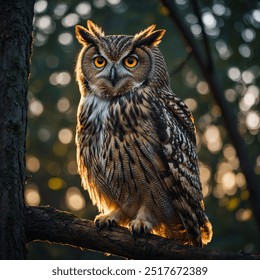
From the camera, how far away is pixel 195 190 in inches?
152

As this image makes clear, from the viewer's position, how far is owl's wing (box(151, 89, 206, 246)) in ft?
12.1

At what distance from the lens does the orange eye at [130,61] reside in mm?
4055

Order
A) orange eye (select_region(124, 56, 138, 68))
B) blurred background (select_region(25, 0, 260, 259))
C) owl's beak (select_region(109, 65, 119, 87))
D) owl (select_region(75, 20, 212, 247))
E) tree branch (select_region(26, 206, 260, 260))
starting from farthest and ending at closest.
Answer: blurred background (select_region(25, 0, 260, 259)) < orange eye (select_region(124, 56, 138, 68)) < owl's beak (select_region(109, 65, 119, 87)) < owl (select_region(75, 20, 212, 247)) < tree branch (select_region(26, 206, 260, 260))

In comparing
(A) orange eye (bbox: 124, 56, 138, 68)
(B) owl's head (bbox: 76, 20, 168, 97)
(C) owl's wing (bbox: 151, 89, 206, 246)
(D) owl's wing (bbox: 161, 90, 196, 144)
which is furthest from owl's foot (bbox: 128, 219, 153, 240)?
(A) orange eye (bbox: 124, 56, 138, 68)

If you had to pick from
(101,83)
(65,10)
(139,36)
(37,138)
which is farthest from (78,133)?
(37,138)

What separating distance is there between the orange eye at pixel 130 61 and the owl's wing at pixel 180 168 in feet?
1.10

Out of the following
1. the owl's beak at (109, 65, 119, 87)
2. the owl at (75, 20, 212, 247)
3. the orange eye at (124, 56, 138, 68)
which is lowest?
the owl at (75, 20, 212, 247)

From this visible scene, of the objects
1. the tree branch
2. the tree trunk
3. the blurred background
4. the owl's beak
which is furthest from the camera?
the blurred background

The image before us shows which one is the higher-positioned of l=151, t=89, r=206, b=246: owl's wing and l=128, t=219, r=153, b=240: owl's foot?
l=151, t=89, r=206, b=246: owl's wing

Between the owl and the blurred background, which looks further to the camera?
the blurred background

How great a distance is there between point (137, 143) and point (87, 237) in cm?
77

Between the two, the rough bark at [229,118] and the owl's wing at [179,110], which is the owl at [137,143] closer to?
the owl's wing at [179,110]

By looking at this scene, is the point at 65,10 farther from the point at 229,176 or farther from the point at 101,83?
the point at 229,176

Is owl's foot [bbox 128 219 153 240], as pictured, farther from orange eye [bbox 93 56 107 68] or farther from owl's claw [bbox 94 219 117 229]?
orange eye [bbox 93 56 107 68]
